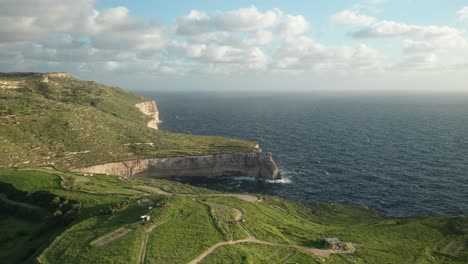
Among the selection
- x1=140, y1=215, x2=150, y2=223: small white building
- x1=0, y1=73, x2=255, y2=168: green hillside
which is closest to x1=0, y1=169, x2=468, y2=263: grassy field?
x1=140, y1=215, x2=150, y2=223: small white building

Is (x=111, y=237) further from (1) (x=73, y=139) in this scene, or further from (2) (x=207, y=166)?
(1) (x=73, y=139)

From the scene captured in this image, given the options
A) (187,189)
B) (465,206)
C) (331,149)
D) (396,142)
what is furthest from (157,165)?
(396,142)

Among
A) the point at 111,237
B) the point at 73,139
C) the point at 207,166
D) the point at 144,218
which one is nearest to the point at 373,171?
the point at 207,166

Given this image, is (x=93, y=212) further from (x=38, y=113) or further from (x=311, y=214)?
(x=38, y=113)

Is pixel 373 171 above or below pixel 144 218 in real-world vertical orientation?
below

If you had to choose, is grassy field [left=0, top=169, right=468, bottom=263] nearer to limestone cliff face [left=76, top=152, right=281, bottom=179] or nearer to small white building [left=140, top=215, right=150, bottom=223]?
small white building [left=140, top=215, right=150, bottom=223]

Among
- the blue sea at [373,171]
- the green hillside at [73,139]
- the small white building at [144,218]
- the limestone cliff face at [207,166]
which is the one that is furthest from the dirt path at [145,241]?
the limestone cliff face at [207,166]
